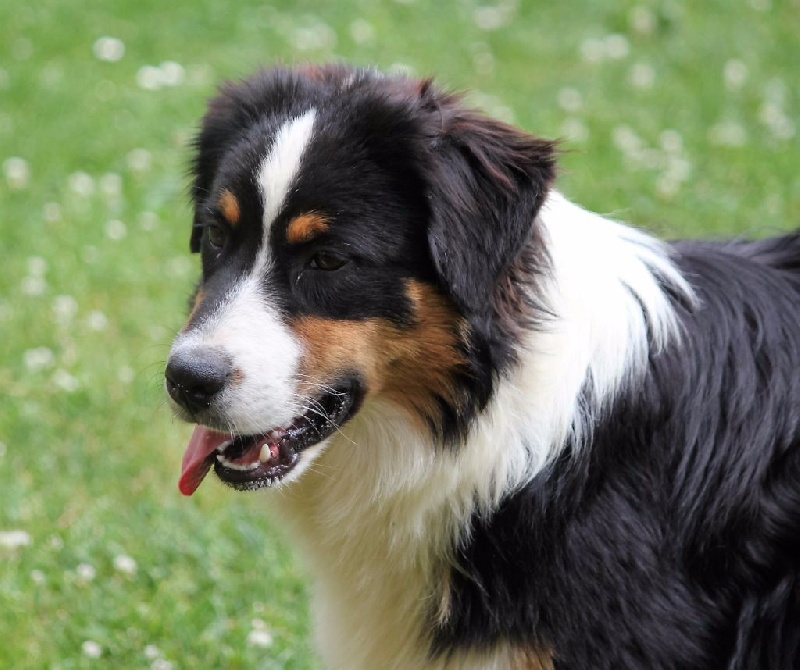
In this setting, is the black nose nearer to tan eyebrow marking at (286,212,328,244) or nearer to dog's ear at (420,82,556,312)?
tan eyebrow marking at (286,212,328,244)

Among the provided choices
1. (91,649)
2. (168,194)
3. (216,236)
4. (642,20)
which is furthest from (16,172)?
(642,20)

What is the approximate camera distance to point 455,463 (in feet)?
9.23

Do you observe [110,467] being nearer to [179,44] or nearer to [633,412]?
[633,412]

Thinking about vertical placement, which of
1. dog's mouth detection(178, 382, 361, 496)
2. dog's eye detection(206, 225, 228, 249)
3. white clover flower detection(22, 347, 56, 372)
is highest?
dog's eye detection(206, 225, 228, 249)

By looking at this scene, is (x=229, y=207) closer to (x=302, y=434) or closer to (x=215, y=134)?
(x=215, y=134)

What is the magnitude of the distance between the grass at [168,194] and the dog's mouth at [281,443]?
0.67 metres

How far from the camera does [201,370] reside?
2.63 meters

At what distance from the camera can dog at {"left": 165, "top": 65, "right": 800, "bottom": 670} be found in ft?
8.98

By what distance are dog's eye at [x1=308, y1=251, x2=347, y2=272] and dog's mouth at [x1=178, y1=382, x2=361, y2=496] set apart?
0.30m

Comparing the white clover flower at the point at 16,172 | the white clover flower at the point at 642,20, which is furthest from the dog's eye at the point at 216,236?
the white clover flower at the point at 642,20

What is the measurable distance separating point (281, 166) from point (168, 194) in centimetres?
412

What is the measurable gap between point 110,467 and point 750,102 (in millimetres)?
5176

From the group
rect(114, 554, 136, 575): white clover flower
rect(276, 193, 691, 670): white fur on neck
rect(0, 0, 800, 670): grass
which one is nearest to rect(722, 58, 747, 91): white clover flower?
rect(0, 0, 800, 670): grass

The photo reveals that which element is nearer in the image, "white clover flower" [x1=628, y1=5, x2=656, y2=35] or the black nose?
the black nose
